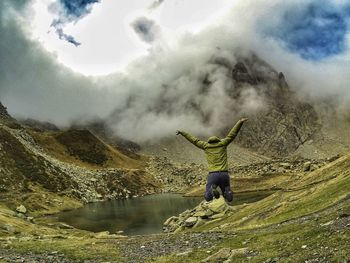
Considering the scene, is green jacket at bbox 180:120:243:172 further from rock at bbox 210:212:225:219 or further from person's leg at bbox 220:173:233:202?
rock at bbox 210:212:225:219

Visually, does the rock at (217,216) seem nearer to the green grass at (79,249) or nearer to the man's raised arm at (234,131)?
A: the green grass at (79,249)

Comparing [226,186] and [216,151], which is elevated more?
[216,151]

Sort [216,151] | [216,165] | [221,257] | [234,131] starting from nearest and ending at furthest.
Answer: [221,257]
[234,131]
[216,165]
[216,151]

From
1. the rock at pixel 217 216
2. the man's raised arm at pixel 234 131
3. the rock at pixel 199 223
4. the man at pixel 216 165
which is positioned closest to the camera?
the man's raised arm at pixel 234 131

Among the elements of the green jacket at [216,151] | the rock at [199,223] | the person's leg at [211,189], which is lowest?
the person's leg at [211,189]

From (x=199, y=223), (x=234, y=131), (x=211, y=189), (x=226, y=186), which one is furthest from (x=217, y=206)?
(x=234, y=131)

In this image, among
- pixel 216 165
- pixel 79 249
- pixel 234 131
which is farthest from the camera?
pixel 79 249

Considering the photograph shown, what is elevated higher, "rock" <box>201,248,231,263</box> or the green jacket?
the green jacket

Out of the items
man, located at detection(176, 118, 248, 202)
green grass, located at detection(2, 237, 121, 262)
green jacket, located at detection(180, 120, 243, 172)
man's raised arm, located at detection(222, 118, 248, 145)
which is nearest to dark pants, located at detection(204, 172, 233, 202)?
man, located at detection(176, 118, 248, 202)

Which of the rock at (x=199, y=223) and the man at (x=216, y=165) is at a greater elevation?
the rock at (x=199, y=223)

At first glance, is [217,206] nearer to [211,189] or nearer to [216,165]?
[216,165]

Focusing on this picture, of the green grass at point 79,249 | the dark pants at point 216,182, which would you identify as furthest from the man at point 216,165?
the green grass at point 79,249

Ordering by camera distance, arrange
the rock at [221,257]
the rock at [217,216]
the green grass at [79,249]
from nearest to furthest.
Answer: the rock at [221,257] → the green grass at [79,249] → the rock at [217,216]

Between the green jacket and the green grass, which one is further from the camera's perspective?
the green grass
